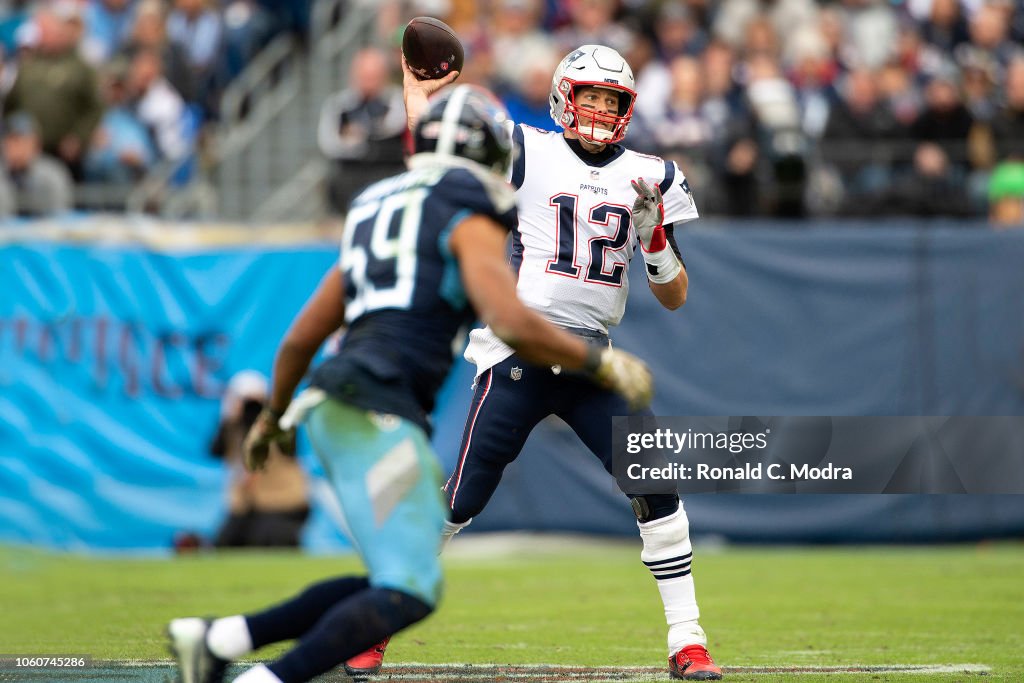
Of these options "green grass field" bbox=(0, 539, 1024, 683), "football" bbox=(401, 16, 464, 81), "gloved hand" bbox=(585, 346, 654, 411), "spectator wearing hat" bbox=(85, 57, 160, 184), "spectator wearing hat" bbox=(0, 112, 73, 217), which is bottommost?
"green grass field" bbox=(0, 539, 1024, 683)

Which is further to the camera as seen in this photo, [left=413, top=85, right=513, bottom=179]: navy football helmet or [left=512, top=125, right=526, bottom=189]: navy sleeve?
[left=512, top=125, right=526, bottom=189]: navy sleeve

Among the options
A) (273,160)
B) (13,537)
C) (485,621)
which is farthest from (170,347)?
(485,621)

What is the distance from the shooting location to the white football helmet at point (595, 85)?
6.20 metres

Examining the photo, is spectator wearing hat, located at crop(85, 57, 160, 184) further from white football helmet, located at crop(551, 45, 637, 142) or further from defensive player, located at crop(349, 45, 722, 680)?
white football helmet, located at crop(551, 45, 637, 142)

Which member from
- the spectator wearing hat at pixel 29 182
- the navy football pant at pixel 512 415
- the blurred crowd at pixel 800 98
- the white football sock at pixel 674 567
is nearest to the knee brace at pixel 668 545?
the white football sock at pixel 674 567

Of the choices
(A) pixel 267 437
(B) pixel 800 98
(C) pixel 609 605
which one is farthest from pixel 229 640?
(B) pixel 800 98

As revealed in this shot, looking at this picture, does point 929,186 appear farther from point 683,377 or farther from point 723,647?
point 723,647

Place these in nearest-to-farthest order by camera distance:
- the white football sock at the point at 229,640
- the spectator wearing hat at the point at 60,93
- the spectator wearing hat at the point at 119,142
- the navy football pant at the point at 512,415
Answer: the white football sock at the point at 229,640 < the navy football pant at the point at 512,415 < the spectator wearing hat at the point at 60,93 < the spectator wearing hat at the point at 119,142

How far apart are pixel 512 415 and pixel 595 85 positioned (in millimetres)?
1380

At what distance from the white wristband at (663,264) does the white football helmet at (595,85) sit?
540mm

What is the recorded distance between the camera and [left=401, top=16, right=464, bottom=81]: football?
626cm

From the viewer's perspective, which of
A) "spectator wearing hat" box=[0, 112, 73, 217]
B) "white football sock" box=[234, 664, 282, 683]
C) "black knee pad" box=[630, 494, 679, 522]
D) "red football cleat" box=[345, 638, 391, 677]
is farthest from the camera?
"spectator wearing hat" box=[0, 112, 73, 217]

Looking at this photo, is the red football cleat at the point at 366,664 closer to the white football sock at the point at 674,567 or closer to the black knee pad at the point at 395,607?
the white football sock at the point at 674,567

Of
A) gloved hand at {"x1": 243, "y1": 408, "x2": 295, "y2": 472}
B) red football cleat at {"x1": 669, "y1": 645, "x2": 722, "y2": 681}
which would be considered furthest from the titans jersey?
red football cleat at {"x1": 669, "y1": 645, "x2": 722, "y2": 681}
